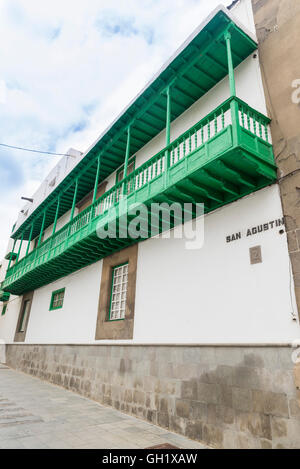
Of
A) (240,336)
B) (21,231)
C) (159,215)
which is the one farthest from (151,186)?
(21,231)

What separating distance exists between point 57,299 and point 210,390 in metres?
8.75

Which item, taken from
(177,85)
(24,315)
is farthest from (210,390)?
(24,315)

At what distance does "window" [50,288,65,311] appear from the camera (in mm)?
11922

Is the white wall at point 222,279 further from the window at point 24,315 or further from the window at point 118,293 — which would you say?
the window at point 24,315

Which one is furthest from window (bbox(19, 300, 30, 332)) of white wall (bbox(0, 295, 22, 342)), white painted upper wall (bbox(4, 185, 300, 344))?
white painted upper wall (bbox(4, 185, 300, 344))

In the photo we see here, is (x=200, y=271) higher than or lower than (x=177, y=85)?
lower

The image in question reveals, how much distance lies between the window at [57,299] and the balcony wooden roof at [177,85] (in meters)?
4.77

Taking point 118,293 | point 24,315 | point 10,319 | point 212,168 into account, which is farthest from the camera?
point 10,319

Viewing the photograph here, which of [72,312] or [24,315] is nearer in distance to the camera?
[72,312]

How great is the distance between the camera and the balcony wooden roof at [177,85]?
6195 millimetres

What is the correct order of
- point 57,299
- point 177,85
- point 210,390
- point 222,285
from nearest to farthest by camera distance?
point 210,390
point 222,285
point 177,85
point 57,299

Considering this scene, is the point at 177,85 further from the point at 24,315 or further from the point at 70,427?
the point at 24,315

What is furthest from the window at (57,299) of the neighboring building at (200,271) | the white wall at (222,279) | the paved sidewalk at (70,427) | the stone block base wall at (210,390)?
the stone block base wall at (210,390)

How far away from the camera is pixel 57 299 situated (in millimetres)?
12383
